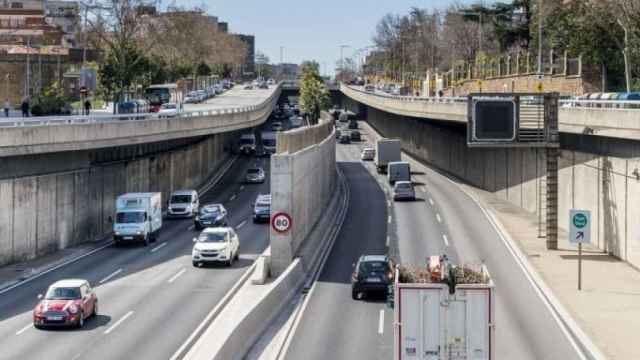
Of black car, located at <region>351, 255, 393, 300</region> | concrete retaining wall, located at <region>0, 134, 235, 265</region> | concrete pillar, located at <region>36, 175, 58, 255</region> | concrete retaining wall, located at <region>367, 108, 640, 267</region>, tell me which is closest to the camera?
black car, located at <region>351, 255, 393, 300</region>

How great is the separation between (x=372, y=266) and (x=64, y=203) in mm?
20036

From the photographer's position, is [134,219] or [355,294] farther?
[134,219]

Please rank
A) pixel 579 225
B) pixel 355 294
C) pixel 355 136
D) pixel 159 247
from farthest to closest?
1. pixel 355 136
2. pixel 159 247
3. pixel 579 225
4. pixel 355 294

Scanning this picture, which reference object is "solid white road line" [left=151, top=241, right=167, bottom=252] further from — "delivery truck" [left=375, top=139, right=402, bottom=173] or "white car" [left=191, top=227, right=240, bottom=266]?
"delivery truck" [left=375, top=139, right=402, bottom=173]

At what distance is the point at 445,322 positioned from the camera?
19016 millimetres

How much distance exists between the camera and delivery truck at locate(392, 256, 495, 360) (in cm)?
1897

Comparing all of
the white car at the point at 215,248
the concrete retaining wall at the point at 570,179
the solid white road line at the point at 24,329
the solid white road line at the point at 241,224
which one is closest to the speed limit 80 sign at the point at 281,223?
the white car at the point at 215,248

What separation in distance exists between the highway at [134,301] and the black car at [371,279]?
474 centimetres

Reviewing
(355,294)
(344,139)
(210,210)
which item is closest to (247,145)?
(344,139)

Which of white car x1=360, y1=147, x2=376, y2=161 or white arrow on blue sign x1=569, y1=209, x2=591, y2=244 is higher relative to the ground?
white car x1=360, y1=147, x2=376, y2=161

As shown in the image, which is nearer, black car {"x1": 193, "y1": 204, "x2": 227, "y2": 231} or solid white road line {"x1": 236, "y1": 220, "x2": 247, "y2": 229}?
black car {"x1": 193, "y1": 204, "x2": 227, "y2": 231}

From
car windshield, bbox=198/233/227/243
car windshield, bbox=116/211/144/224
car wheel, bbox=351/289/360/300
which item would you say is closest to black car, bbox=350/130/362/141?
car windshield, bbox=116/211/144/224

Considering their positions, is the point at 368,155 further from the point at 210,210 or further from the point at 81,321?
the point at 81,321

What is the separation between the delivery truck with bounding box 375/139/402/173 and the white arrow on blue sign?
5309 centimetres
